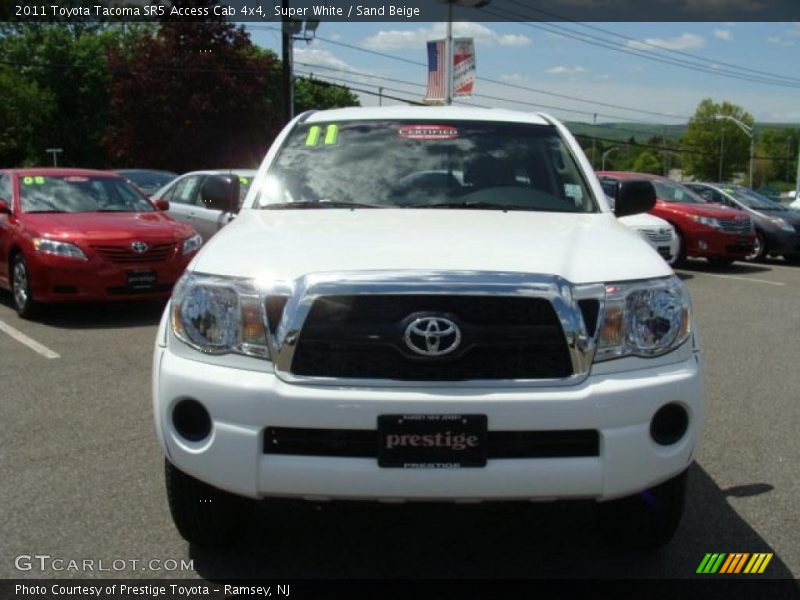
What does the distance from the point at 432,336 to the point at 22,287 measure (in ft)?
24.1

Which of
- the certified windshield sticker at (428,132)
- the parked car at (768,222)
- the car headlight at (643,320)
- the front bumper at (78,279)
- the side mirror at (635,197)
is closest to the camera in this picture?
the car headlight at (643,320)

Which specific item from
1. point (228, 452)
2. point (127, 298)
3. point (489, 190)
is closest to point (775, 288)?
point (127, 298)

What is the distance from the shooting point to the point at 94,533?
3643mm

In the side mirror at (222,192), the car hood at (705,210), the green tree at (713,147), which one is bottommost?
the green tree at (713,147)

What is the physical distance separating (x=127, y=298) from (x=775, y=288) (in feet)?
29.3

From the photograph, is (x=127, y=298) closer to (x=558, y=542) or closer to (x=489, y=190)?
(x=489, y=190)

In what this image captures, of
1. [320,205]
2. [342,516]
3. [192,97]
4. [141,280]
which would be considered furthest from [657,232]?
[192,97]

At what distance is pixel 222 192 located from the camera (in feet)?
16.4

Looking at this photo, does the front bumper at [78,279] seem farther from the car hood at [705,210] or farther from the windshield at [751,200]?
the windshield at [751,200]

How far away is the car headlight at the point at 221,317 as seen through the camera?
3.02 meters

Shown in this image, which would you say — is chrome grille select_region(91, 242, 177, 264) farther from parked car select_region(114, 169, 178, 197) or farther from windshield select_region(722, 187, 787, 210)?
windshield select_region(722, 187, 787, 210)

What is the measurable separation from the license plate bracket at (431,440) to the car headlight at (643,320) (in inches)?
19.5

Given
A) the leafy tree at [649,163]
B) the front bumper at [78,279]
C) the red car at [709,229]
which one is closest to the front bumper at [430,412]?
the front bumper at [78,279]

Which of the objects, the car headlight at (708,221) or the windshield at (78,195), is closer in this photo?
the windshield at (78,195)
